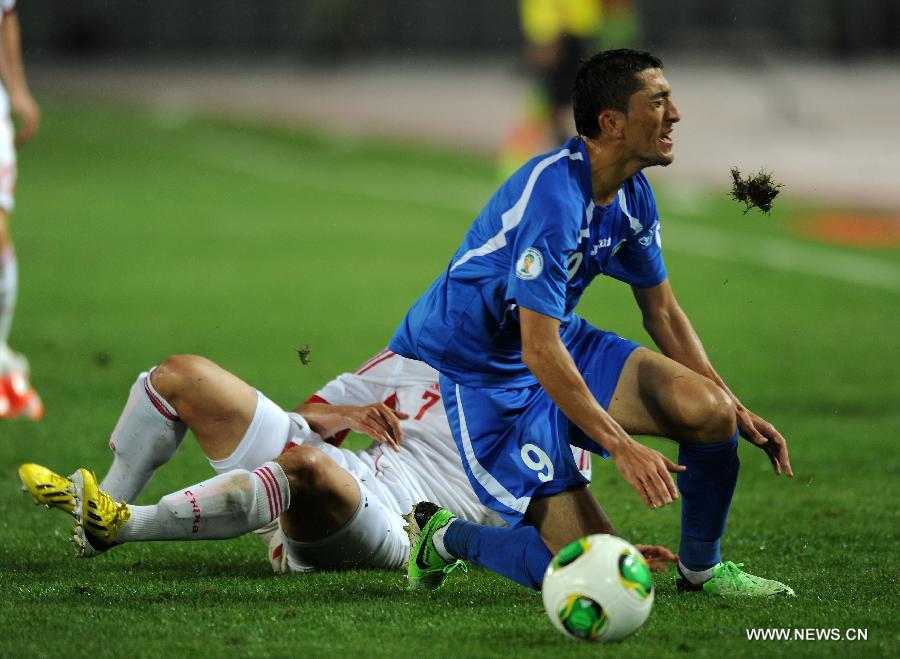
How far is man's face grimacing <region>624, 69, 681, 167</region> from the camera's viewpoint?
473 cm

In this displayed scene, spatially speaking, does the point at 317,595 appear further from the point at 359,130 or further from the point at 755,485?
the point at 359,130

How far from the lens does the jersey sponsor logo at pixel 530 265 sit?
14.9 ft

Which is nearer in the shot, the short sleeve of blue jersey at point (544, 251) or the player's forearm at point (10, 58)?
the short sleeve of blue jersey at point (544, 251)

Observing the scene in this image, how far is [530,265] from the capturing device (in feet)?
14.9

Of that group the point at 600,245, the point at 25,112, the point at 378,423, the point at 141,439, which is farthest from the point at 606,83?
the point at 25,112

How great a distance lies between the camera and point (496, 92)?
30094 mm

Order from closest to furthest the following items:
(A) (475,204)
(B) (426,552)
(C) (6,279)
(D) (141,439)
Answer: (B) (426,552)
(D) (141,439)
(C) (6,279)
(A) (475,204)

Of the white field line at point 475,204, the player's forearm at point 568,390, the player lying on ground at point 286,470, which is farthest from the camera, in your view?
the white field line at point 475,204

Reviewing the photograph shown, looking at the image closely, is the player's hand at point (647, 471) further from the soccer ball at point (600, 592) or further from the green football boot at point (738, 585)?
the green football boot at point (738, 585)

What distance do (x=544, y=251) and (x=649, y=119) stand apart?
0.55 m

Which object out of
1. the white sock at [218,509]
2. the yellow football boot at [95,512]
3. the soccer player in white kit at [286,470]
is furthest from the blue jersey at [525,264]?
the yellow football boot at [95,512]

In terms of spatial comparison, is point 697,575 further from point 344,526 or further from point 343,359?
point 343,359

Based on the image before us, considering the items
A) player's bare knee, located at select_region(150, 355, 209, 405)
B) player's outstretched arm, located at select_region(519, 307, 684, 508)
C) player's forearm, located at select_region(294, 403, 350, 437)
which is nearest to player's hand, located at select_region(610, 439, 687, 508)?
player's outstretched arm, located at select_region(519, 307, 684, 508)

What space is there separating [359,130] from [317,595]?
2221 centimetres
